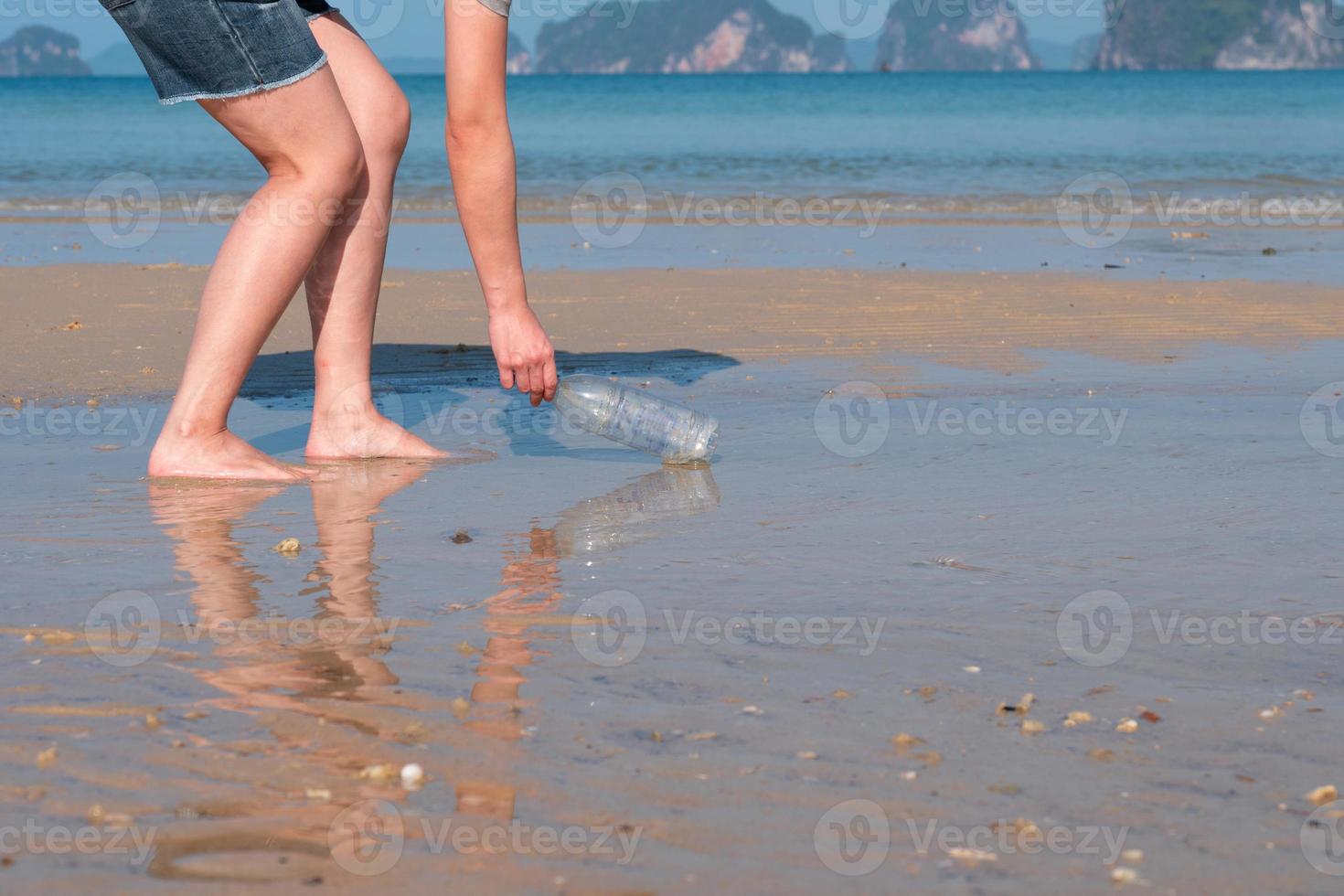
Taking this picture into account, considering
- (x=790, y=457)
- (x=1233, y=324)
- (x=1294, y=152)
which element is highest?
(x=1294, y=152)

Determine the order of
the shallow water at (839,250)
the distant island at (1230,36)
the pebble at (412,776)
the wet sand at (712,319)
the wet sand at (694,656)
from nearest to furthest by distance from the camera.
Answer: the wet sand at (694,656) < the pebble at (412,776) < the wet sand at (712,319) < the shallow water at (839,250) < the distant island at (1230,36)

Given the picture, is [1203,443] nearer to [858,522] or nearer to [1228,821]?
[858,522]

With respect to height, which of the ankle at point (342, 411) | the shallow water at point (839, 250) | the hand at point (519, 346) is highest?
the shallow water at point (839, 250)

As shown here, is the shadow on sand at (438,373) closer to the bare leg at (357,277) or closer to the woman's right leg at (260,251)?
the bare leg at (357,277)

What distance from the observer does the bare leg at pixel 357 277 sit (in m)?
3.28

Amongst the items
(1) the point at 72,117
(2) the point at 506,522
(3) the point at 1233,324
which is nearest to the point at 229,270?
(2) the point at 506,522

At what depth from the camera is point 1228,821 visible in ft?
5.07

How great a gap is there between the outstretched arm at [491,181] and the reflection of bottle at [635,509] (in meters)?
0.25

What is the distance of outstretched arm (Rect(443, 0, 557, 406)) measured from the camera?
2621 mm

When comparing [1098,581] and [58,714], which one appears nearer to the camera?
[58,714]

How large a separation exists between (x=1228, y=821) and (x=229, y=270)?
7.07 ft

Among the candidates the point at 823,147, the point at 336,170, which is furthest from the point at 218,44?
the point at 823,147

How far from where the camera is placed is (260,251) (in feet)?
9.86

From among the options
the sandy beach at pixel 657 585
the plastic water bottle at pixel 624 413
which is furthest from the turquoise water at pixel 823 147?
the plastic water bottle at pixel 624 413
